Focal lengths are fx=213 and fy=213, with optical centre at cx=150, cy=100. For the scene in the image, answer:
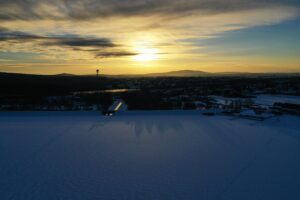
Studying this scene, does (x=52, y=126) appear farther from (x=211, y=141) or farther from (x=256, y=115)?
(x=256, y=115)

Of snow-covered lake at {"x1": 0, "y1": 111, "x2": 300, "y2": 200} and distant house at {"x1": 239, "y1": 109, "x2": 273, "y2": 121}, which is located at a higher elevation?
distant house at {"x1": 239, "y1": 109, "x2": 273, "y2": 121}

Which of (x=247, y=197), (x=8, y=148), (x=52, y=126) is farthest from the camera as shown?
(x=52, y=126)

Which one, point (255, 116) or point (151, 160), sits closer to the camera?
point (151, 160)

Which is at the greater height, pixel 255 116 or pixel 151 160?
pixel 255 116

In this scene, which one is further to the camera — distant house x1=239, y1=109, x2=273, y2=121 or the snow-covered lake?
distant house x1=239, y1=109, x2=273, y2=121

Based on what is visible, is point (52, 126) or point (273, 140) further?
point (52, 126)

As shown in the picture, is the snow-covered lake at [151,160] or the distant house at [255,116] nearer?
the snow-covered lake at [151,160]

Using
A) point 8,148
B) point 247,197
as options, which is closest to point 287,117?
point 247,197

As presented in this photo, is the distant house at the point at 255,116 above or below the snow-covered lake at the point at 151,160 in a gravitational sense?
above
